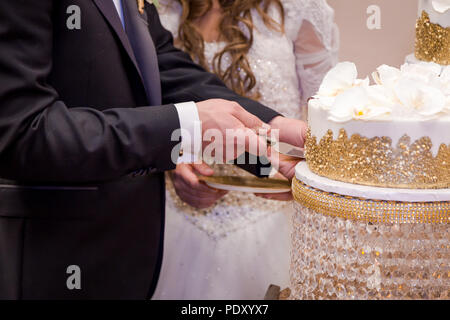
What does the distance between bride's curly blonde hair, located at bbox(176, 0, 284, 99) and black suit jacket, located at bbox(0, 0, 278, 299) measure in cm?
29

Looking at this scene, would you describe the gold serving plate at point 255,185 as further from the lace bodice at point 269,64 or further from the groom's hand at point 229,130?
the lace bodice at point 269,64

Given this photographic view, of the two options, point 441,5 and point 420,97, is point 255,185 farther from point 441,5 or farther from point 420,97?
point 441,5

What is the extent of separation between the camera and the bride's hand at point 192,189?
1.38m

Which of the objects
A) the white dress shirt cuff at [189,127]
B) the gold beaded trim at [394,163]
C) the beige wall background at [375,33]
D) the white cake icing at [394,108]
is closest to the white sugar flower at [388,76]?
the white cake icing at [394,108]

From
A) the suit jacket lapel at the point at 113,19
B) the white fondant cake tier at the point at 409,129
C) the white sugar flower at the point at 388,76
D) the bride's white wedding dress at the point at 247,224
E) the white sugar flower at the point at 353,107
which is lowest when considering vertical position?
the bride's white wedding dress at the point at 247,224

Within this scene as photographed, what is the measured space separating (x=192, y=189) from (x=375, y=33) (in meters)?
1.02

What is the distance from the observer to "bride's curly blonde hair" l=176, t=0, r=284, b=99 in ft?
5.36

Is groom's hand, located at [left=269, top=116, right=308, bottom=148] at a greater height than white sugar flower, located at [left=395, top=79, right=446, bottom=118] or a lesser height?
lesser

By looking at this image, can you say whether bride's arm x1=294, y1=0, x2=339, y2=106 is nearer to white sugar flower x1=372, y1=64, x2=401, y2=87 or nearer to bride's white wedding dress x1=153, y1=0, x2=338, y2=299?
bride's white wedding dress x1=153, y1=0, x2=338, y2=299

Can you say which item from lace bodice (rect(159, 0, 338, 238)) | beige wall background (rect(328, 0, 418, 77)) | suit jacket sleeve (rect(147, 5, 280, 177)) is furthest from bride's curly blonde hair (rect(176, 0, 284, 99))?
beige wall background (rect(328, 0, 418, 77))

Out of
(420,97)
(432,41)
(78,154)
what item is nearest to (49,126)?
(78,154)

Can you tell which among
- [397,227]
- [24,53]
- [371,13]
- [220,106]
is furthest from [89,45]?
[371,13]

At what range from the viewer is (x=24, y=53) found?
937 millimetres
